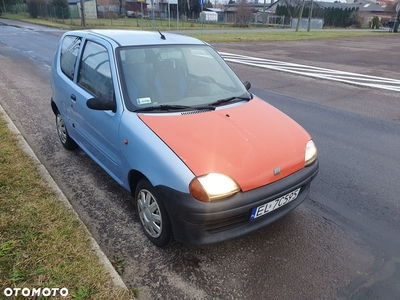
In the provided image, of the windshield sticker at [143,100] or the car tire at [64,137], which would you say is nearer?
the windshield sticker at [143,100]

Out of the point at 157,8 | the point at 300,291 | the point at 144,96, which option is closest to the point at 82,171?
the point at 144,96

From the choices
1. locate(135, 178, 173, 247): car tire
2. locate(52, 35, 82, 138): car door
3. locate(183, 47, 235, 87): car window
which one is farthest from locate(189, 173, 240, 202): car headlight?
locate(52, 35, 82, 138): car door

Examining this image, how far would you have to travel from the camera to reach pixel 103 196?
11.8 ft

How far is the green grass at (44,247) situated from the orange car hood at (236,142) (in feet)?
3.59

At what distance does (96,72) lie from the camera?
3.56m

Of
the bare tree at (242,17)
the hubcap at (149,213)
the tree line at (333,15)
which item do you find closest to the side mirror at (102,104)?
the hubcap at (149,213)

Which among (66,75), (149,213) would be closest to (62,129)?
(66,75)

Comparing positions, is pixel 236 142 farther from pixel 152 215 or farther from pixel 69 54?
pixel 69 54

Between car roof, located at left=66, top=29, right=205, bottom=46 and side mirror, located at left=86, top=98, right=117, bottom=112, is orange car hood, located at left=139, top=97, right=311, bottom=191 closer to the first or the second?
side mirror, located at left=86, top=98, right=117, bottom=112

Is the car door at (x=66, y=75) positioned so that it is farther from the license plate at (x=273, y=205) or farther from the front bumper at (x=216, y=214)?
the license plate at (x=273, y=205)

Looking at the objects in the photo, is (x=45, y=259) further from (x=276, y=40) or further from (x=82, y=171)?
(x=276, y=40)

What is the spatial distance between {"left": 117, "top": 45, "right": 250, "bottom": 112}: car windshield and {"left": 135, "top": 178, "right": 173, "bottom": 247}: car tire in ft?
2.59

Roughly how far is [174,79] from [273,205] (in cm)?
168

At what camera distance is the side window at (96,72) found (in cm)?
332
